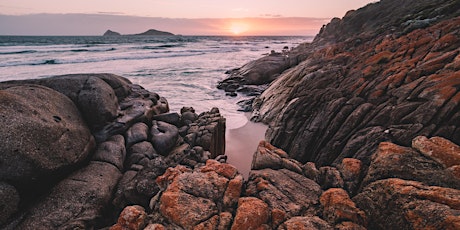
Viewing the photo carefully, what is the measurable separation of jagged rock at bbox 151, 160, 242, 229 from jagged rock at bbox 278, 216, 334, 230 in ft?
4.25

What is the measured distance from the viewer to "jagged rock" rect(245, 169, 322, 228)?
5656 mm

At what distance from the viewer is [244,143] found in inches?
505

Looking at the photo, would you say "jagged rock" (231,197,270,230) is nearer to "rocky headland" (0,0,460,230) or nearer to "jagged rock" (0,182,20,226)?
"rocky headland" (0,0,460,230)

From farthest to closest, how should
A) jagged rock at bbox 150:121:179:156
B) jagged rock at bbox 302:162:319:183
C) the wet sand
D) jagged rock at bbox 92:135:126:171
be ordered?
the wet sand < jagged rock at bbox 150:121:179:156 < jagged rock at bbox 92:135:126:171 < jagged rock at bbox 302:162:319:183

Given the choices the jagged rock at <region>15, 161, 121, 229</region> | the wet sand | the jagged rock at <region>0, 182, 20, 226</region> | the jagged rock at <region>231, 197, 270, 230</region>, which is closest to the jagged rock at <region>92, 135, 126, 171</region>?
the jagged rock at <region>15, 161, 121, 229</region>

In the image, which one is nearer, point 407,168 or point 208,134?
point 407,168

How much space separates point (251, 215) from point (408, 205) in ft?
9.91

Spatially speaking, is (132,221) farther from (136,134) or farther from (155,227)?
(136,134)

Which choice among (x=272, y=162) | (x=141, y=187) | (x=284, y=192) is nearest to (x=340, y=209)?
(x=284, y=192)

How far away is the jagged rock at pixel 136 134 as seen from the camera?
10.0 m

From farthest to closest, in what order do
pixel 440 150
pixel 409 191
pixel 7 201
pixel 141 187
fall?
pixel 141 187
pixel 7 201
pixel 440 150
pixel 409 191

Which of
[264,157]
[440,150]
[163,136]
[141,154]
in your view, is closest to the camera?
[440,150]

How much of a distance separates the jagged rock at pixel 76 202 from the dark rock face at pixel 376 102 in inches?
268

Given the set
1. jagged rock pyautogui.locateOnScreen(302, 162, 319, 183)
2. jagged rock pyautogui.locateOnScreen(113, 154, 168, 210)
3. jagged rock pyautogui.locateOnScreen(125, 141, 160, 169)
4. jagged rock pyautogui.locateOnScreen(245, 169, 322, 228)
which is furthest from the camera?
jagged rock pyautogui.locateOnScreen(125, 141, 160, 169)
